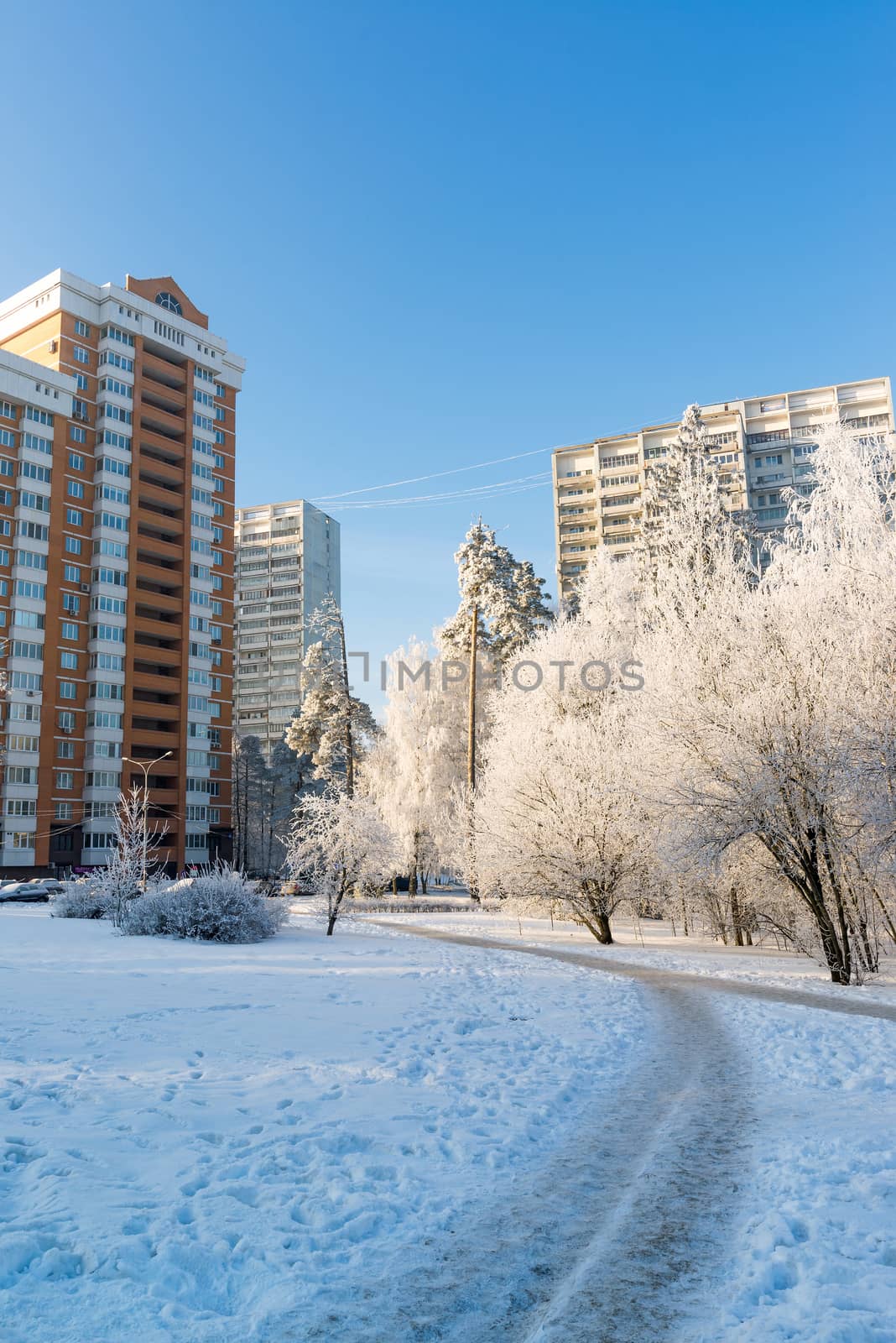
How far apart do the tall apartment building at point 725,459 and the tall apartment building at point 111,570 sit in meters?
43.9

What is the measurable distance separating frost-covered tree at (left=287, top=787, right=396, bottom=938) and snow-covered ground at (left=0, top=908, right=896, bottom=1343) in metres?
14.8

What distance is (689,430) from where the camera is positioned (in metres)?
45.8

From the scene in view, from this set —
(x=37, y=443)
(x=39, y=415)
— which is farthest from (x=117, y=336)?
(x=37, y=443)

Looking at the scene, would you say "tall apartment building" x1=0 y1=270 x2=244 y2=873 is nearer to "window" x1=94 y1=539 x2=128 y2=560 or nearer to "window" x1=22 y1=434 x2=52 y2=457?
"window" x1=94 y1=539 x2=128 y2=560

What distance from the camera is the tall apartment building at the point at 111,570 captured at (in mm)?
61094

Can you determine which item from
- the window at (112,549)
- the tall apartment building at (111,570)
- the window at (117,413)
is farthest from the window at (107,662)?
the window at (117,413)

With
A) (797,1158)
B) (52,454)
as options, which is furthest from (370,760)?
(797,1158)

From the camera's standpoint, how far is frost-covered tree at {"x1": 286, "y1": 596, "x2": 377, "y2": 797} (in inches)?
2052

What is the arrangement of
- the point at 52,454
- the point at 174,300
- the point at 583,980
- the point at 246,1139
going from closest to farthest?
the point at 246,1139 < the point at 583,980 < the point at 52,454 < the point at 174,300

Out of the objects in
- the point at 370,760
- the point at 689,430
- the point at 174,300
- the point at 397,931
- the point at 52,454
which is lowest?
the point at 397,931

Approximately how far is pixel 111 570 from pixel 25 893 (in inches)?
1162

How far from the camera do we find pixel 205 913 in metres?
22.1

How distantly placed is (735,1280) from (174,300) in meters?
84.2

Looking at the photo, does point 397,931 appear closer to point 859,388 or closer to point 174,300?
Answer: point 174,300
